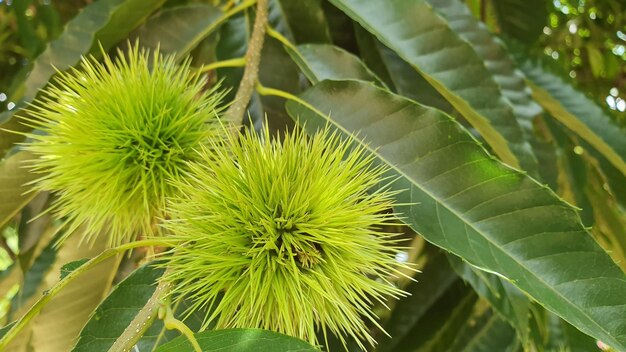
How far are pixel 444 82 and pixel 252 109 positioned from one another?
0.28m

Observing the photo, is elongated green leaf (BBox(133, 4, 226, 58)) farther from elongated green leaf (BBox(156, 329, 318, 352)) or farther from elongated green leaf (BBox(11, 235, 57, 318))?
elongated green leaf (BBox(156, 329, 318, 352))

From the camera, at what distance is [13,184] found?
32.3 inches

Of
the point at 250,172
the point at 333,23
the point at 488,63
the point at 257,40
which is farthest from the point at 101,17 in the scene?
the point at 488,63

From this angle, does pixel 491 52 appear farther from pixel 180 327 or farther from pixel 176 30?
pixel 180 327

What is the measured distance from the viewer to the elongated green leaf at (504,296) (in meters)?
0.70

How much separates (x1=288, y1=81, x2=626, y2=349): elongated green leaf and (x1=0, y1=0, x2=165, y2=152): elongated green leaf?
40 cm

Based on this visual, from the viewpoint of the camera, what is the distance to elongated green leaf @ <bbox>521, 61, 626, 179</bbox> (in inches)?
34.3

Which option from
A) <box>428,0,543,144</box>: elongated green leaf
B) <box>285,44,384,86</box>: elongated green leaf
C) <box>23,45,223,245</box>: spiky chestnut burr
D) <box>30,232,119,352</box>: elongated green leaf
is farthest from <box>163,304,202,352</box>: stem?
<box>428,0,543,144</box>: elongated green leaf

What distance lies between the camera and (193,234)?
1.83 feet

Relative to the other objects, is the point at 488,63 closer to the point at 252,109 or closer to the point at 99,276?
the point at 252,109

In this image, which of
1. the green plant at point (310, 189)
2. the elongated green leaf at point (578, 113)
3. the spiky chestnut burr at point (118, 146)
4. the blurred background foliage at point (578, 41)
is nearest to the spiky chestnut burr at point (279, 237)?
the green plant at point (310, 189)

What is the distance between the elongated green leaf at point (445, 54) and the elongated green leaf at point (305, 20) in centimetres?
15

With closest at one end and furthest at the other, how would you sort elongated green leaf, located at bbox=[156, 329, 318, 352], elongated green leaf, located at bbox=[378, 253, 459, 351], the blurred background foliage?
1. elongated green leaf, located at bbox=[156, 329, 318, 352]
2. elongated green leaf, located at bbox=[378, 253, 459, 351]
3. the blurred background foliage

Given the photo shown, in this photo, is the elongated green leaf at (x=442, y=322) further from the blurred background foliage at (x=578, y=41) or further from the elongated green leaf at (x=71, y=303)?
the blurred background foliage at (x=578, y=41)
